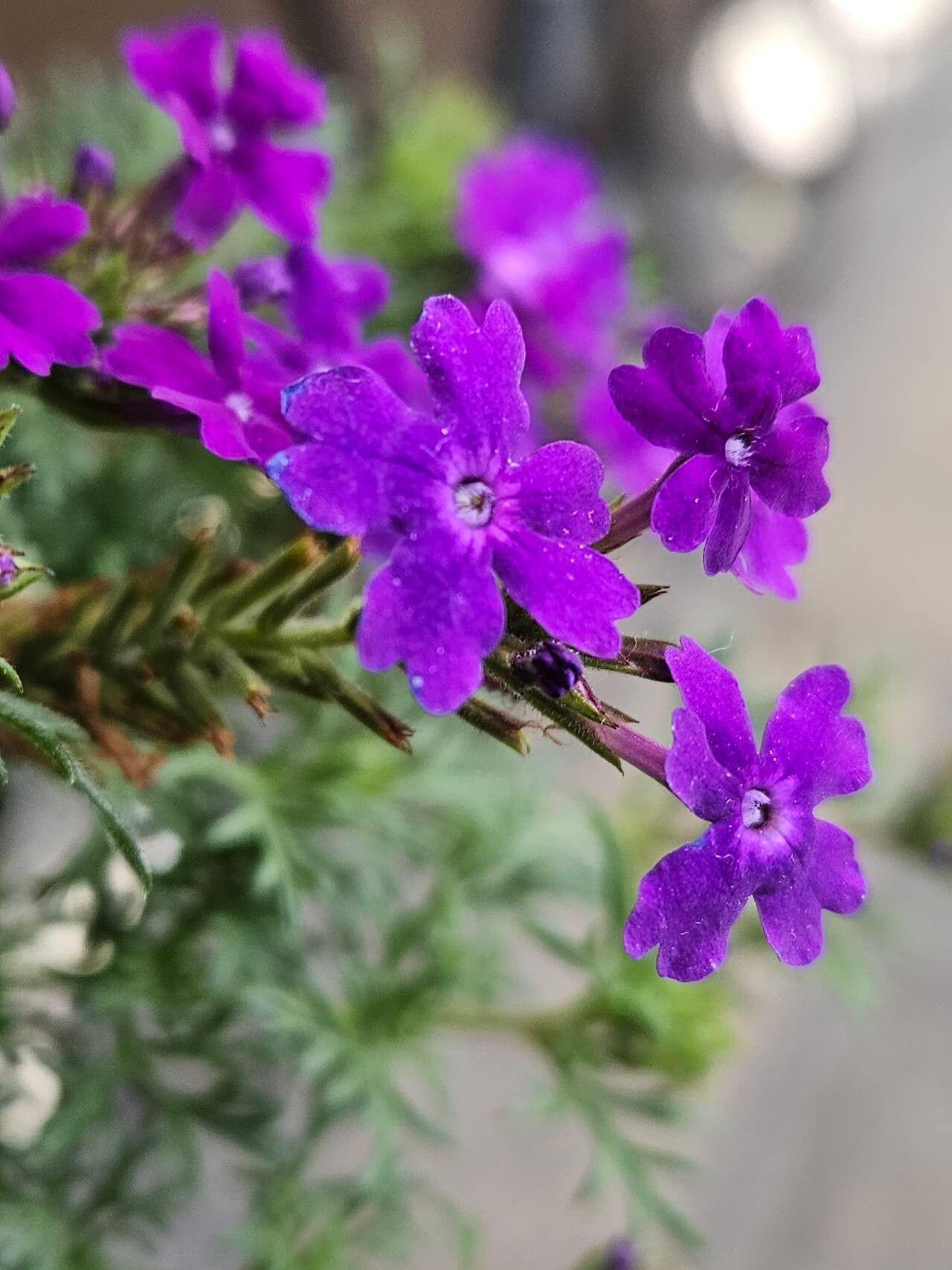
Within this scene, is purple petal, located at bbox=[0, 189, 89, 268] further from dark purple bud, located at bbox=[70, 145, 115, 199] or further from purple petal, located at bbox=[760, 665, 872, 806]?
purple petal, located at bbox=[760, 665, 872, 806]

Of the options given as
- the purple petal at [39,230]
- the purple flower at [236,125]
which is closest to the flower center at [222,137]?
the purple flower at [236,125]

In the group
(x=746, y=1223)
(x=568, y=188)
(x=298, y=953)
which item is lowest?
(x=746, y=1223)

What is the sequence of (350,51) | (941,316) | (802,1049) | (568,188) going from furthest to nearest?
(941,316) → (802,1049) → (350,51) → (568,188)

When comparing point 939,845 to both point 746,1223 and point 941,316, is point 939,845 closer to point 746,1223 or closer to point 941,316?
point 746,1223

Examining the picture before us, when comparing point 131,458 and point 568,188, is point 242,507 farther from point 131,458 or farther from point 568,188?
point 568,188

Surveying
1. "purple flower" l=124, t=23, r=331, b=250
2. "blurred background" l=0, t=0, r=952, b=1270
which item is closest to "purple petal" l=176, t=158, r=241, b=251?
"purple flower" l=124, t=23, r=331, b=250

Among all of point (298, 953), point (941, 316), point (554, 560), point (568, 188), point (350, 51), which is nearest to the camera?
point (554, 560)

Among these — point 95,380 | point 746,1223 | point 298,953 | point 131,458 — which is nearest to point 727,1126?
point 746,1223

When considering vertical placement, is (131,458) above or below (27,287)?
below

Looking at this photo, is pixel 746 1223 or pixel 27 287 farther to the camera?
pixel 746 1223
